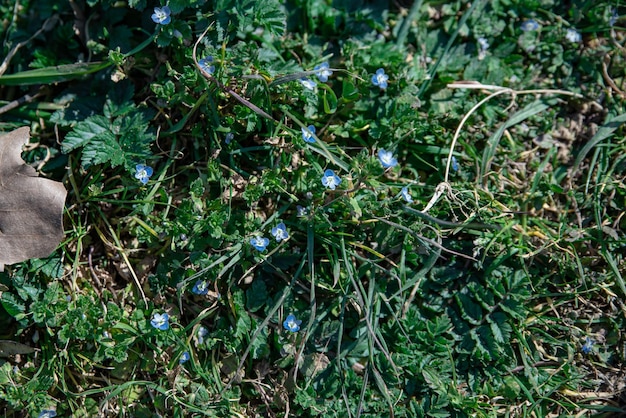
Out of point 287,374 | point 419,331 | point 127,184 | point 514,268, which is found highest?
point 127,184

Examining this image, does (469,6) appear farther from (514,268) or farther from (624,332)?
(624,332)

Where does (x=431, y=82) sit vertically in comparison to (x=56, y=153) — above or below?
above

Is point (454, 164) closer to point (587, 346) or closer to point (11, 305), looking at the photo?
point (587, 346)

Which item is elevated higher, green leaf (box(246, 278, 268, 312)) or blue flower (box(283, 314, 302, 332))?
green leaf (box(246, 278, 268, 312))

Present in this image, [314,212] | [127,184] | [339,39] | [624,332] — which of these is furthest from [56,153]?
[624,332]

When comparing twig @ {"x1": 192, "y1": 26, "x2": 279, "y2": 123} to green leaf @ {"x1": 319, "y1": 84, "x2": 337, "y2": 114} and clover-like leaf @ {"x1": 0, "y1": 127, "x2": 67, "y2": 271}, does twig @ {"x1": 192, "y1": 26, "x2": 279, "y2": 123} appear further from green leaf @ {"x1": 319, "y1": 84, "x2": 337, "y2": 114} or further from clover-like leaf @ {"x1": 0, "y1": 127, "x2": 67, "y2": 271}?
clover-like leaf @ {"x1": 0, "y1": 127, "x2": 67, "y2": 271}

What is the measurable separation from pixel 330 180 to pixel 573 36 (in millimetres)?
1684

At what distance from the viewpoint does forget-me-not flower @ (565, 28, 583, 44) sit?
138 inches

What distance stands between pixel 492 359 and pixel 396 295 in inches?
22.2

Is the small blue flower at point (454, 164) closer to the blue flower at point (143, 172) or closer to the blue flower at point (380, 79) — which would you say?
the blue flower at point (380, 79)

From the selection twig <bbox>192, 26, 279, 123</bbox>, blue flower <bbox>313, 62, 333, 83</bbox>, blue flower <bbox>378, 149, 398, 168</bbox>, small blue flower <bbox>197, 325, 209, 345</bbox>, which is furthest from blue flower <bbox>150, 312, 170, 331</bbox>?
blue flower <bbox>313, 62, 333, 83</bbox>

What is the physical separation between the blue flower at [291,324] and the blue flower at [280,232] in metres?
0.37

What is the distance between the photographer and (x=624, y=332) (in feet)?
10.3

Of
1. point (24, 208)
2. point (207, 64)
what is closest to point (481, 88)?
point (207, 64)
